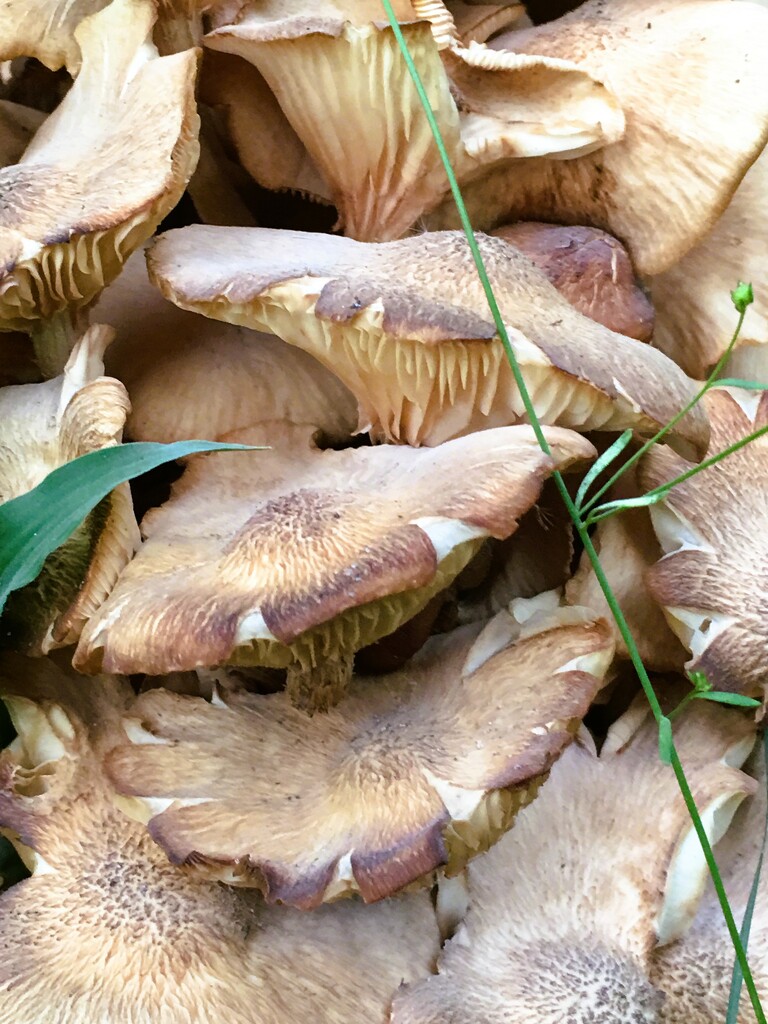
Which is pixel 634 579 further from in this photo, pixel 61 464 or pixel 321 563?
pixel 61 464

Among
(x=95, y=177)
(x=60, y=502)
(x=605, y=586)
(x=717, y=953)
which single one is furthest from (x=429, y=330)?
(x=717, y=953)

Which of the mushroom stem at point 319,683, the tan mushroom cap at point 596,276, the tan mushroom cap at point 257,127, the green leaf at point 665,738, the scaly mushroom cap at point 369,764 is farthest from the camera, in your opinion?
the tan mushroom cap at point 257,127

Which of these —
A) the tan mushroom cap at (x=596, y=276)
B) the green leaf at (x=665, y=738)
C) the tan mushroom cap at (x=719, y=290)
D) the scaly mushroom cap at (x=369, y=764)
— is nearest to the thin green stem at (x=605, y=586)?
the green leaf at (x=665, y=738)

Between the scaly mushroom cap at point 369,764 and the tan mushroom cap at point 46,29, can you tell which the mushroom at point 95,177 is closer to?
the tan mushroom cap at point 46,29

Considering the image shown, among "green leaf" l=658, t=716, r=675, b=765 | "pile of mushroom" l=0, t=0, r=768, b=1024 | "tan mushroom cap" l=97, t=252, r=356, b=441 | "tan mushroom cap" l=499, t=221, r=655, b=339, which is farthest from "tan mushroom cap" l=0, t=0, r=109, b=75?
"green leaf" l=658, t=716, r=675, b=765

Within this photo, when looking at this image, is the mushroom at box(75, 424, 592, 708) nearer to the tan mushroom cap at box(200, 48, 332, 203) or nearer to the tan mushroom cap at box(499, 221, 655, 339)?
the tan mushroom cap at box(499, 221, 655, 339)

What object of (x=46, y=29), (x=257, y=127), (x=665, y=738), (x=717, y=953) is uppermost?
(x=46, y=29)
